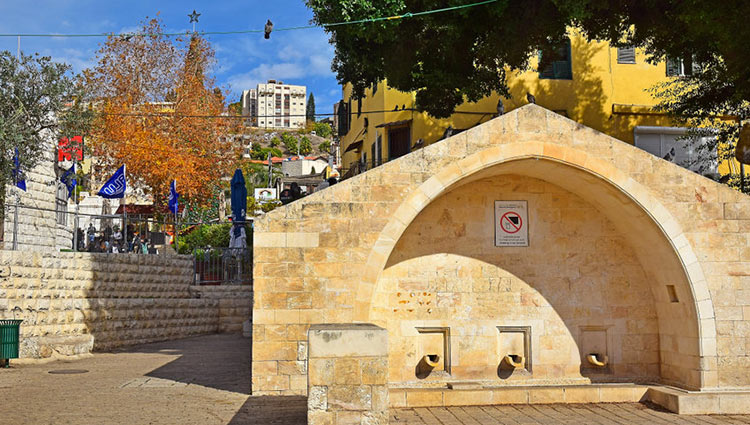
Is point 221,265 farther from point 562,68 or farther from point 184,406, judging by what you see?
point 562,68

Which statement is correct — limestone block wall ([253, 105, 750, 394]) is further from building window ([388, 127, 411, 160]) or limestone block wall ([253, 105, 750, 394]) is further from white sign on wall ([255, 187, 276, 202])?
white sign on wall ([255, 187, 276, 202])

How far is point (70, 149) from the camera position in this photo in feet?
66.3

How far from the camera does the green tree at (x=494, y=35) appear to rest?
12.5 meters

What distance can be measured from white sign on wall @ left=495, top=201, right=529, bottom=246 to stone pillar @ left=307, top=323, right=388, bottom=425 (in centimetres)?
535

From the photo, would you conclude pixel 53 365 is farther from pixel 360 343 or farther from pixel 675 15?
pixel 675 15

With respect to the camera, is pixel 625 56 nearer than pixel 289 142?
Yes

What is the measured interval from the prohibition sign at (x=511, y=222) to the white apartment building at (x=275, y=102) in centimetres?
15076

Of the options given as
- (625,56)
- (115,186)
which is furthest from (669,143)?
(115,186)

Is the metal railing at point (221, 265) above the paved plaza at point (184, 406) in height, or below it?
above

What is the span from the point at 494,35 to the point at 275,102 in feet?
560

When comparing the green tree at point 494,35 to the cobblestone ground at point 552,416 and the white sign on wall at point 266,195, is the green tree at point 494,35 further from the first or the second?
the white sign on wall at point 266,195

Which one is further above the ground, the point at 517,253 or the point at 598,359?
the point at 517,253

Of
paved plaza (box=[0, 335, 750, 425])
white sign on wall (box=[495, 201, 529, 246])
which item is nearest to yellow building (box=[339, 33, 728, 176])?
white sign on wall (box=[495, 201, 529, 246])

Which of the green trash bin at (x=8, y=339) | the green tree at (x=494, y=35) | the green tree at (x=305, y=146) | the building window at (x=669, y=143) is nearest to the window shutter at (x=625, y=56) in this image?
the building window at (x=669, y=143)
